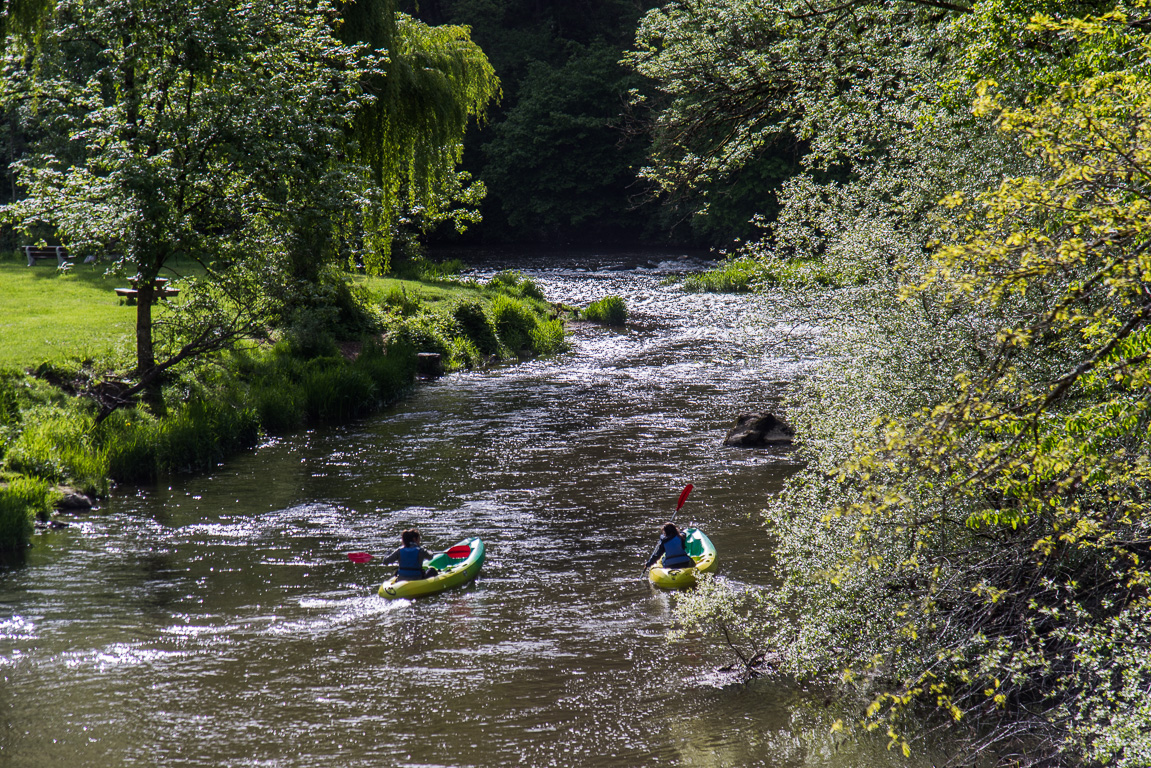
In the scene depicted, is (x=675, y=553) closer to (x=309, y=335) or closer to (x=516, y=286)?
(x=309, y=335)

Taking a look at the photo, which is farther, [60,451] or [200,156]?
[200,156]

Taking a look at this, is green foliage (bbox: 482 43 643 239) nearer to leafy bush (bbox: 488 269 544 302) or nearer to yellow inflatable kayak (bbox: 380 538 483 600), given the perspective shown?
leafy bush (bbox: 488 269 544 302)

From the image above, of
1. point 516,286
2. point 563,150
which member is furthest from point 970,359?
point 563,150

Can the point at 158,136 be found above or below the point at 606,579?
above

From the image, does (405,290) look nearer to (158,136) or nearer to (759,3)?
(158,136)

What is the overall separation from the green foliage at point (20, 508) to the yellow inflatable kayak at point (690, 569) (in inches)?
286

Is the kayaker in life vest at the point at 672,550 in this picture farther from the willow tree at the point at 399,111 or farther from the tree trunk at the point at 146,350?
the willow tree at the point at 399,111

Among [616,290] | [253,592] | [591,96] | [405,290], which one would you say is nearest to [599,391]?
[405,290]

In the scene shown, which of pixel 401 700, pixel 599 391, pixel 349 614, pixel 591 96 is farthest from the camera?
pixel 591 96

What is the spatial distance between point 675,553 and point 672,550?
0.15 feet

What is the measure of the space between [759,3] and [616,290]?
2362 centimetres

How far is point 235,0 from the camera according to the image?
14070mm

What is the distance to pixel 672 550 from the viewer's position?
9820 mm

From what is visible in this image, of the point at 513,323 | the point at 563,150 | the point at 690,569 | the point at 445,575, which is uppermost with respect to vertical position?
the point at 563,150
